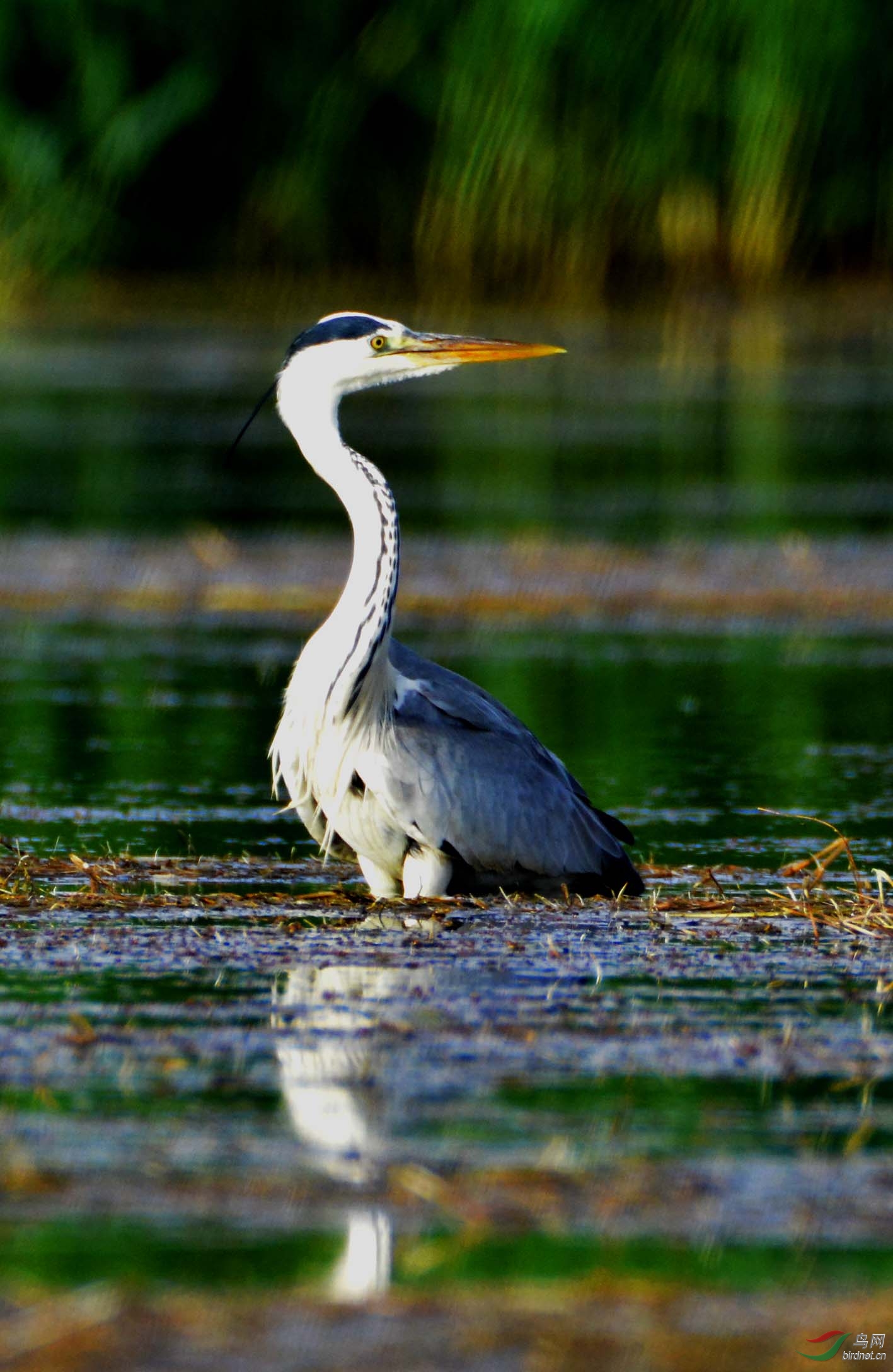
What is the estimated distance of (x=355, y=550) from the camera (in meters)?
7.33

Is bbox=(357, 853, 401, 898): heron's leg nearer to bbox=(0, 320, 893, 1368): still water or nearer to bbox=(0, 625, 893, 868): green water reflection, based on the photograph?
bbox=(0, 320, 893, 1368): still water

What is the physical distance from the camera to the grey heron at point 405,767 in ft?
23.3

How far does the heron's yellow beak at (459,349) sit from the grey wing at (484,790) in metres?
0.97

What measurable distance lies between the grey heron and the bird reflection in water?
1.02m

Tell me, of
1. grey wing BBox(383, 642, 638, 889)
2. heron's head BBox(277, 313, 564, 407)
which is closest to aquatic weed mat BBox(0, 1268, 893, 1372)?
grey wing BBox(383, 642, 638, 889)

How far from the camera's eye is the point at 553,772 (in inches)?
292

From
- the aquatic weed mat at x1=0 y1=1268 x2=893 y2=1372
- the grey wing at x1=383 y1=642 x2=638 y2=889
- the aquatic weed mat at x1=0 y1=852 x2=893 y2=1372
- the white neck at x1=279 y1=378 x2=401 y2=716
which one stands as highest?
the white neck at x1=279 y1=378 x2=401 y2=716

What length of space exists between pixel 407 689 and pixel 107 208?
20.1m

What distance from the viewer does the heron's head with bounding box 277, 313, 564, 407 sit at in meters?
7.70

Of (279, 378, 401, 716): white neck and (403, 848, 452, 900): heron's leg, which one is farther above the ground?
(279, 378, 401, 716): white neck

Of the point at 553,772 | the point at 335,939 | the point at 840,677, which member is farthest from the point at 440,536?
the point at 335,939

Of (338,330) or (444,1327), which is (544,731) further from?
(444,1327)

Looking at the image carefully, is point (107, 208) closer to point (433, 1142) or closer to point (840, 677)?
point (840, 677)

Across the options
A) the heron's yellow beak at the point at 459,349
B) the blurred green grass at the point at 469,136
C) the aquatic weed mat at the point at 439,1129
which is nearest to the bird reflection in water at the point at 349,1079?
the aquatic weed mat at the point at 439,1129
